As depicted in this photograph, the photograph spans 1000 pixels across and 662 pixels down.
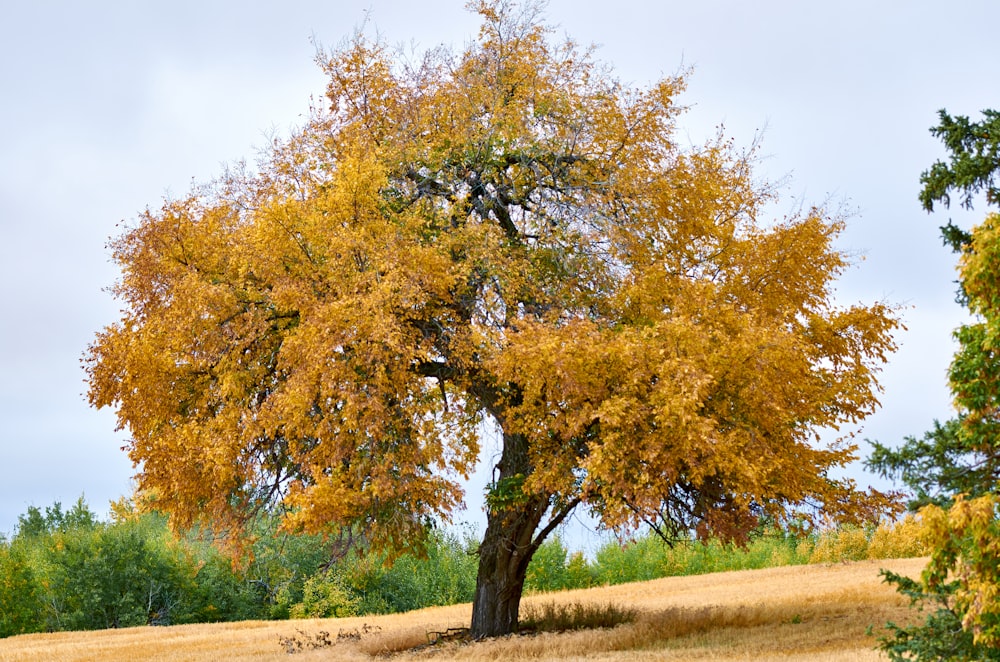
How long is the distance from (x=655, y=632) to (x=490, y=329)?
6.38 meters

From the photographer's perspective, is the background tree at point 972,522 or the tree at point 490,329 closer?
the background tree at point 972,522

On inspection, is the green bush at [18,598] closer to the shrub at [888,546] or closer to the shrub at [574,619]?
the shrub at [574,619]

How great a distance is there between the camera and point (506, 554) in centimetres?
1817

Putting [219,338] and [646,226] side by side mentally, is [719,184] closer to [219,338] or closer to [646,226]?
[646,226]

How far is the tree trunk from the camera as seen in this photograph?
674 inches

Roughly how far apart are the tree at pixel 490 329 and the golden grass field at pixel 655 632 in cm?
192

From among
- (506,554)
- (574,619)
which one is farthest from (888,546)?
(506,554)

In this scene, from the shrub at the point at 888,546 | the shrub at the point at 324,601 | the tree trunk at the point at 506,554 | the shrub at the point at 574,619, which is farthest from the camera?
the shrub at the point at 324,601

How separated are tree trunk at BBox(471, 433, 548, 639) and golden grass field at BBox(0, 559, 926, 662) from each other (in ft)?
3.37

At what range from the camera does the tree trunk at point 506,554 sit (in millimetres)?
17125

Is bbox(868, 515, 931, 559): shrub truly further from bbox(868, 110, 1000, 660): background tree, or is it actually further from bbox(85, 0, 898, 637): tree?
bbox(868, 110, 1000, 660): background tree

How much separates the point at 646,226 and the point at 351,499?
23.6ft

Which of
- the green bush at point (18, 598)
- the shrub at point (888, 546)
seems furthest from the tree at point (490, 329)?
the green bush at point (18, 598)

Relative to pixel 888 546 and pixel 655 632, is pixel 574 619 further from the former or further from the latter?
pixel 888 546
